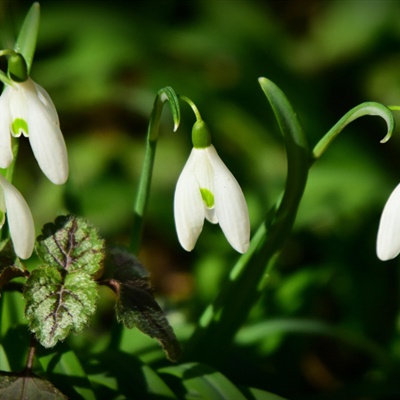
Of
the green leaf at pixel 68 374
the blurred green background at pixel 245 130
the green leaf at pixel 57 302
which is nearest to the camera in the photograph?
the green leaf at pixel 57 302

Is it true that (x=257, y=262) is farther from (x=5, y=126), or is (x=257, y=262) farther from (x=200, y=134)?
(x=5, y=126)

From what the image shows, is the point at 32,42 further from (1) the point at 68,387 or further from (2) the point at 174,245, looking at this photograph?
(2) the point at 174,245

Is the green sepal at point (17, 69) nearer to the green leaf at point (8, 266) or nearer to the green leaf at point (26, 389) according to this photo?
the green leaf at point (8, 266)

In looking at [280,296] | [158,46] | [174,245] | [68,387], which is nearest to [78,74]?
[158,46]

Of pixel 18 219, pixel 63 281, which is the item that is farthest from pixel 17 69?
pixel 63 281

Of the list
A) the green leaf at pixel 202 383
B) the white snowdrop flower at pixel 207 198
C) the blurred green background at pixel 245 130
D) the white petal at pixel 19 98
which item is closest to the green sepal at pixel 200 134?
the white snowdrop flower at pixel 207 198

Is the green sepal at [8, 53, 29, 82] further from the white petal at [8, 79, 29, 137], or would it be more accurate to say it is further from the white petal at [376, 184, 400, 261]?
the white petal at [376, 184, 400, 261]
